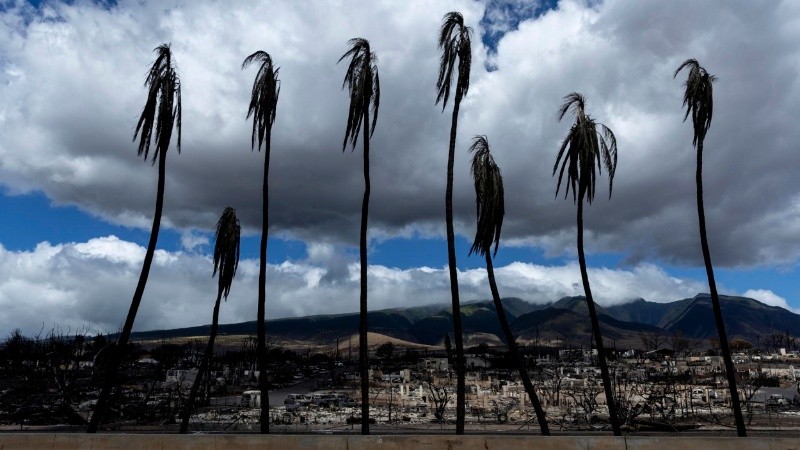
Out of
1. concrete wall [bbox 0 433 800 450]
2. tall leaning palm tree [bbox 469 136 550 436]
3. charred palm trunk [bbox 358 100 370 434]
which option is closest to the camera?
concrete wall [bbox 0 433 800 450]

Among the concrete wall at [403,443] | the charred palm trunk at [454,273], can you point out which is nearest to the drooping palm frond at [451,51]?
the charred palm trunk at [454,273]

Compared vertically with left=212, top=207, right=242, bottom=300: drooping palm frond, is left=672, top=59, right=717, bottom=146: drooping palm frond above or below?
above

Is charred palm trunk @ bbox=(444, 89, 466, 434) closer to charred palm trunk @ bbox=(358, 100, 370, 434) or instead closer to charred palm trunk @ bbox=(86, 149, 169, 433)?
charred palm trunk @ bbox=(358, 100, 370, 434)

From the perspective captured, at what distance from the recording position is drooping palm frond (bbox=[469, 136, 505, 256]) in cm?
2512

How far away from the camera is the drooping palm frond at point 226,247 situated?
30844mm

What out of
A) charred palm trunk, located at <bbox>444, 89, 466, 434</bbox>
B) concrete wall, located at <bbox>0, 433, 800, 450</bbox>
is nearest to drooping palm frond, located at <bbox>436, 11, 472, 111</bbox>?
charred palm trunk, located at <bbox>444, 89, 466, 434</bbox>

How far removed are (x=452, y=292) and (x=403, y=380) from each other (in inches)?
3426

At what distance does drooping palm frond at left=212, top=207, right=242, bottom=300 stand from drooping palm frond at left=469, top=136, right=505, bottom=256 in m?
12.1

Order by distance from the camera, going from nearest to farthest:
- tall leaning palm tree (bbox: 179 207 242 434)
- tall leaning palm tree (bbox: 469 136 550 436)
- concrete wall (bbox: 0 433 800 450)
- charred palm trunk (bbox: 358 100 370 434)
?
concrete wall (bbox: 0 433 800 450) → charred palm trunk (bbox: 358 100 370 434) → tall leaning palm tree (bbox: 469 136 550 436) → tall leaning palm tree (bbox: 179 207 242 434)

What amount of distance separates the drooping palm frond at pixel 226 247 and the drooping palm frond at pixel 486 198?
475 inches

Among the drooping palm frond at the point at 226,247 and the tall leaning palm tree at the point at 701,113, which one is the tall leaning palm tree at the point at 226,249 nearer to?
the drooping palm frond at the point at 226,247

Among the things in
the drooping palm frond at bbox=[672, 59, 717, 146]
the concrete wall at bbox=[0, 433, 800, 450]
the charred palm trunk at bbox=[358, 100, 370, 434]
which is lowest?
the concrete wall at bbox=[0, 433, 800, 450]

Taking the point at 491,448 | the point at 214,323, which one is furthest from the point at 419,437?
the point at 214,323

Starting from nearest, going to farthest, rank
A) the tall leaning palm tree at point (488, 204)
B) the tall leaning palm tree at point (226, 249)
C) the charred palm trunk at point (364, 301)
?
1. the charred palm trunk at point (364, 301)
2. the tall leaning palm tree at point (488, 204)
3. the tall leaning palm tree at point (226, 249)
